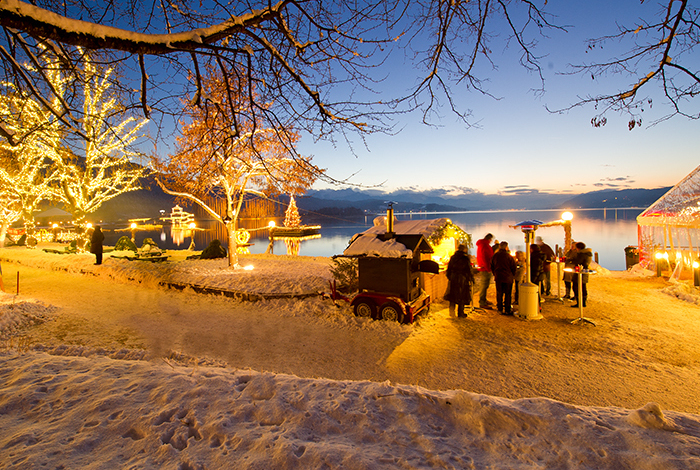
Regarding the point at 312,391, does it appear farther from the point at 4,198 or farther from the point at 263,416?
the point at 4,198

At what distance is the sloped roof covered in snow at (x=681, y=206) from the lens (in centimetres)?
1367

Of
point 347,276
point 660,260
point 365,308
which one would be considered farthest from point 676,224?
point 365,308

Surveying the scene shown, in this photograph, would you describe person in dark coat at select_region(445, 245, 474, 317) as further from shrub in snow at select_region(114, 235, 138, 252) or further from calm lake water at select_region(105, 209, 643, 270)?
shrub in snow at select_region(114, 235, 138, 252)

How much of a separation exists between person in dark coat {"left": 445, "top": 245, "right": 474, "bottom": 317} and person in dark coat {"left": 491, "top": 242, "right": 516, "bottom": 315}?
813 millimetres

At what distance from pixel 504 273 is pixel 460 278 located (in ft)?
3.97

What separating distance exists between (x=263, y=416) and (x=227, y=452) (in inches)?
18.2

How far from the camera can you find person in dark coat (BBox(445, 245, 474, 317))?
7.93 metres

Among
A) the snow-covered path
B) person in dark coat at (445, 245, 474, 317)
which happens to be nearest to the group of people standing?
person in dark coat at (445, 245, 474, 317)

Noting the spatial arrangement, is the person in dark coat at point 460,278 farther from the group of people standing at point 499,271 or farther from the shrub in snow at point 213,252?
the shrub in snow at point 213,252

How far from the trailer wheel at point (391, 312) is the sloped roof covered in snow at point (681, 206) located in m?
14.1

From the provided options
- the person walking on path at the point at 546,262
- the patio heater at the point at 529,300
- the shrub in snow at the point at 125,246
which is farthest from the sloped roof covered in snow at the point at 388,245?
the shrub in snow at the point at 125,246

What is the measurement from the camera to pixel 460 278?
314 inches

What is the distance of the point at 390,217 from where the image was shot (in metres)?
8.16

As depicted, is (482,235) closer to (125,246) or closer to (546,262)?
(546,262)
